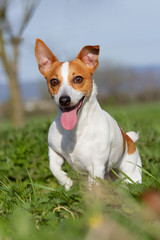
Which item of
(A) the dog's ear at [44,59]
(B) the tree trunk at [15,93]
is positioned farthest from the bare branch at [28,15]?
(A) the dog's ear at [44,59]

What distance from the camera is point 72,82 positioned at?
349cm

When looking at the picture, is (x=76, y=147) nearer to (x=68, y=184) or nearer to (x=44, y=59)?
(x=68, y=184)

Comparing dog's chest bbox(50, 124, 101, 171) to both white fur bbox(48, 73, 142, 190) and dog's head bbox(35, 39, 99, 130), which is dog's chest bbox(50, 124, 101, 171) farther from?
dog's head bbox(35, 39, 99, 130)

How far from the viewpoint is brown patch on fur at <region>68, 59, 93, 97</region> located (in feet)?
11.4

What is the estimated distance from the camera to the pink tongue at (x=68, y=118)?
3492 mm

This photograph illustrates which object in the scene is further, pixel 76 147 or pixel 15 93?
pixel 15 93

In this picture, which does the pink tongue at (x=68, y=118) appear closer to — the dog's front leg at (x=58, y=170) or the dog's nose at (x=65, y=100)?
the dog's nose at (x=65, y=100)

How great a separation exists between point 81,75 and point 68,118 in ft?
1.62

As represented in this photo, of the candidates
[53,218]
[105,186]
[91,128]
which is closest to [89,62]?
[91,128]

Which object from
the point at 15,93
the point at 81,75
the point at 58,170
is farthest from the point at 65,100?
the point at 15,93

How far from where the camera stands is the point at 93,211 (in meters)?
1.39

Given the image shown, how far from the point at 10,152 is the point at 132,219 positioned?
3.48 meters

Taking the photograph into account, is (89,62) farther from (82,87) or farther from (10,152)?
(10,152)

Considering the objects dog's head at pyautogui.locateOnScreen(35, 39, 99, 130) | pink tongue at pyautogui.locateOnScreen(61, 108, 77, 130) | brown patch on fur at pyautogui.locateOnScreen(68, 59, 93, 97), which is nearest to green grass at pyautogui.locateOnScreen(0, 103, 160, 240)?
pink tongue at pyautogui.locateOnScreen(61, 108, 77, 130)
